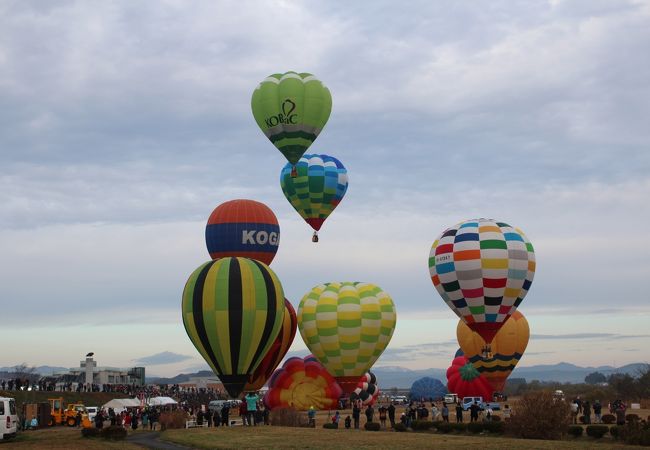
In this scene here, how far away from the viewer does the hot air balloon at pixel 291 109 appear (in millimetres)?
56000

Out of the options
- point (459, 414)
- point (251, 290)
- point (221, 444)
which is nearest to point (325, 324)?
point (251, 290)

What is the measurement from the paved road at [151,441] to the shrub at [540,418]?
41.0 feet

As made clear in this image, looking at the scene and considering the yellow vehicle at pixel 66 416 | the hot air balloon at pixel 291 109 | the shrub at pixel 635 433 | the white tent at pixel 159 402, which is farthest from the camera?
the white tent at pixel 159 402

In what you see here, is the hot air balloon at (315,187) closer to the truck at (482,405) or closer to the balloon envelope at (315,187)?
the balloon envelope at (315,187)

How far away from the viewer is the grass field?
28.5 meters

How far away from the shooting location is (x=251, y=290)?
49.4 meters

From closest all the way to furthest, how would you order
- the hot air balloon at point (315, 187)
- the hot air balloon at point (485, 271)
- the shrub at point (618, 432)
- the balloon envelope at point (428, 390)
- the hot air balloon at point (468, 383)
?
the shrub at point (618, 432)
the hot air balloon at point (485, 271)
the hot air balloon at point (315, 187)
the hot air balloon at point (468, 383)
the balloon envelope at point (428, 390)

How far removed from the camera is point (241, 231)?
62250 millimetres

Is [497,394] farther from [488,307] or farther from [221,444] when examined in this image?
[221,444]

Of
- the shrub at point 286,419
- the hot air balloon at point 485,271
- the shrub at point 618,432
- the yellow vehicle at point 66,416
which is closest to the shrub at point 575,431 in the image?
the shrub at point 618,432

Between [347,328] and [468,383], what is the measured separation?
1711 centimetres

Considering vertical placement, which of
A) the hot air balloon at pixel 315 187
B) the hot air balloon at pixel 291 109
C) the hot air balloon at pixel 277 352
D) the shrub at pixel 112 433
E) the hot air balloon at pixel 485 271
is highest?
the hot air balloon at pixel 291 109

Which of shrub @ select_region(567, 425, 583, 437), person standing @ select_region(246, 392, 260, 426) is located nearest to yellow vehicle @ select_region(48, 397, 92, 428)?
person standing @ select_region(246, 392, 260, 426)

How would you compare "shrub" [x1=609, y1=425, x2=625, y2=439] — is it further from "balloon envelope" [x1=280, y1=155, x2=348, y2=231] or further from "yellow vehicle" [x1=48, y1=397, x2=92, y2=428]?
"balloon envelope" [x1=280, y1=155, x2=348, y2=231]
